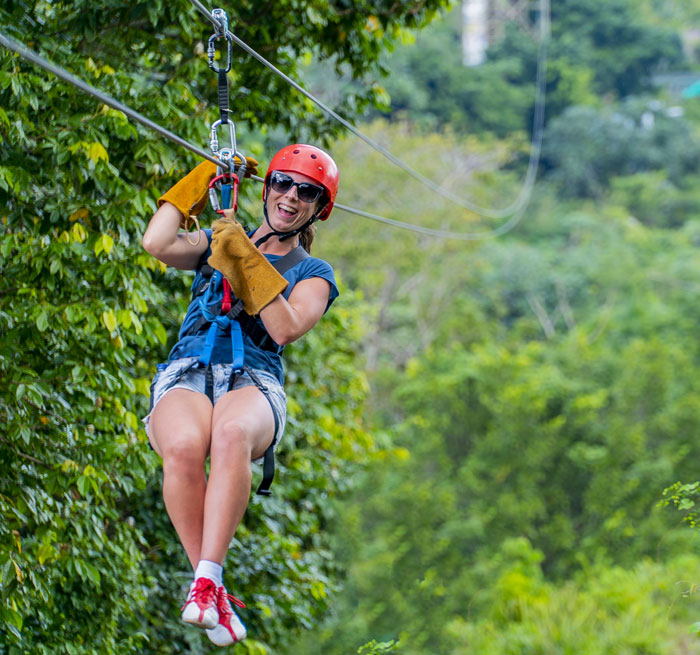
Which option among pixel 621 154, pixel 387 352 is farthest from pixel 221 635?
pixel 621 154

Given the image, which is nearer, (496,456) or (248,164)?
(248,164)

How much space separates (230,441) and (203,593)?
36 cm

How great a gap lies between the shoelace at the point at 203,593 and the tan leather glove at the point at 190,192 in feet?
3.19

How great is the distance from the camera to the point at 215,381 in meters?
2.61

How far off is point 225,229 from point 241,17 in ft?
8.97

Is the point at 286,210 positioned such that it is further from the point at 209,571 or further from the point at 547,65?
the point at 547,65

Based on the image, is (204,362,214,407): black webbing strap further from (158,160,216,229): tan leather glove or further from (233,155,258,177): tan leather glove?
(233,155,258,177): tan leather glove

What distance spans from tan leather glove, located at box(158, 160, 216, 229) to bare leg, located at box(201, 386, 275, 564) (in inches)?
23.4

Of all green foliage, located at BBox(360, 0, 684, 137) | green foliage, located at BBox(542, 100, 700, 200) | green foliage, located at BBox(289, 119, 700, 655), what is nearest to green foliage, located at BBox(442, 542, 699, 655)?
green foliage, located at BBox(289, 119, 700, 655)

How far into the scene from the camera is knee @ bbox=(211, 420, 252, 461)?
7.98 feet

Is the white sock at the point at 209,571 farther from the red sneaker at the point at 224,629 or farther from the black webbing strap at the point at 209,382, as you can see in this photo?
the black webbing strap at the point at 209,382

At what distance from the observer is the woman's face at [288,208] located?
275 cm

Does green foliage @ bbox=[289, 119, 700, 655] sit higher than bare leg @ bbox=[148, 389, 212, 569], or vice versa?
green foliage @ bbox=[289, 119, 700, 655]

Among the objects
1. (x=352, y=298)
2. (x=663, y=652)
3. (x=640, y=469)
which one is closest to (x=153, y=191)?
(x=352, y=298)
